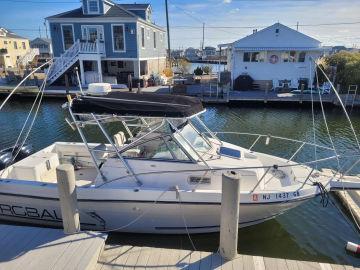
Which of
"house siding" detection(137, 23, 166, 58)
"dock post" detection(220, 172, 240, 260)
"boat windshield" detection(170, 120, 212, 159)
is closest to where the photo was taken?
"dock post" detection(220, 172, 240, 260)

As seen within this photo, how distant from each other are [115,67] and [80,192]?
22089 millimetres

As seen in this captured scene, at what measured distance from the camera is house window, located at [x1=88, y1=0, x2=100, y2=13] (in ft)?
74.4

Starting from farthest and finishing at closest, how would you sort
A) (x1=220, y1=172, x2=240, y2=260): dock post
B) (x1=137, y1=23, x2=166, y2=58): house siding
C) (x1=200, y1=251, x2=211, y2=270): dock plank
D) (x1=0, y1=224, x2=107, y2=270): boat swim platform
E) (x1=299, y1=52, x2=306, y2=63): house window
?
1. (x1=137, y1=23, x2=166, y2=58): house siding
2. (x1=299, y1=52, x2=306, y2=63): house window
3. (x1=200, y1=251, x2=211, y2=270): dock plank
4. (x1=0, y1=224, x2=107, y2=270): boat swim platform
5. (x1=220, y1=172, x2=240, y2=260): dock post

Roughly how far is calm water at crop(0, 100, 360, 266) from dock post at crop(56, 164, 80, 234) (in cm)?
158

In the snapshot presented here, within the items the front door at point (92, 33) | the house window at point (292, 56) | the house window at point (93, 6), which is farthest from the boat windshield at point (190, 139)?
the house window at point (93, 6)

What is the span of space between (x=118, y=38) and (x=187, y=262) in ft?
71.1

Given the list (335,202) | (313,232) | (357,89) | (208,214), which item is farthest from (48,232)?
(357,89)

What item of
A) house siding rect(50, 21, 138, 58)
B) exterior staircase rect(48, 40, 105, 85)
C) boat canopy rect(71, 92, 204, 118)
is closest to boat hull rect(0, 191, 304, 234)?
boat canopy rect(71, 92, 204, 118)

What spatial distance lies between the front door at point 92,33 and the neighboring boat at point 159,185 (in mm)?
18827

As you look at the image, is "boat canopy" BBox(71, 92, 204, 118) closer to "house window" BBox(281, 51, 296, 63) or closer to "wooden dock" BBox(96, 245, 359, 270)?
"wooden dock" BBox(96, 245, 359, 270)

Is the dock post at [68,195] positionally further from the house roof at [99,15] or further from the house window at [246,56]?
the house roof at [99,15]

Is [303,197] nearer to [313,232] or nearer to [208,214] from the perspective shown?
[313,232]

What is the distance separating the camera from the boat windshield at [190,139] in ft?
19.6

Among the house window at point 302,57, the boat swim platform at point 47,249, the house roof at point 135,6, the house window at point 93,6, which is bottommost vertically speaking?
the boat swim platform at point 47,249
